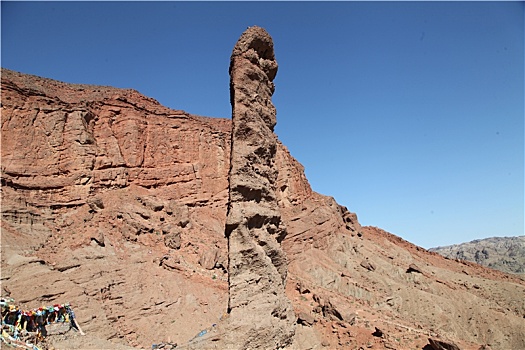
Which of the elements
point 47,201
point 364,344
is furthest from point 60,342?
point 47,201

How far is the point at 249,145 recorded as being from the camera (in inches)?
336

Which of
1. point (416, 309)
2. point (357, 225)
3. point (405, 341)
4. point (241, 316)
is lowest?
point (416, 309)

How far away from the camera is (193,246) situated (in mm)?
27016

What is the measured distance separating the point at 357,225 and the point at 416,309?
1652cm

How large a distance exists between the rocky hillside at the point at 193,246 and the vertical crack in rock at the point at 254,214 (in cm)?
4

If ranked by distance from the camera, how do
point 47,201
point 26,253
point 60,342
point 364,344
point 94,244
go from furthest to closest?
point 47,201
point 94,244
point 26,253
point 60,342
point 364,344

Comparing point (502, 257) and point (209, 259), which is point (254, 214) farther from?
point (502, 257)

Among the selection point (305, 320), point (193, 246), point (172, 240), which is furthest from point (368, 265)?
point (305, 320)

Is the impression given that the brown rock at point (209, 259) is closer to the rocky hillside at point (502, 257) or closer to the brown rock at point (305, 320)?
the brown rock at point (305, 320)

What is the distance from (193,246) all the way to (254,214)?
1982 cm

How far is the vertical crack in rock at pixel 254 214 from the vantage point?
24.7 ft

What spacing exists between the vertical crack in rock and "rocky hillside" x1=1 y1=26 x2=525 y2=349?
38 mm

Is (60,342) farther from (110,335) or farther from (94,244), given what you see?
(94,244)

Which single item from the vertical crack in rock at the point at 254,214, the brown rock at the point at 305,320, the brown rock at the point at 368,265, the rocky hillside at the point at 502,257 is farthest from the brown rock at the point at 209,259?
the rocky hillside at the point at 502,257
